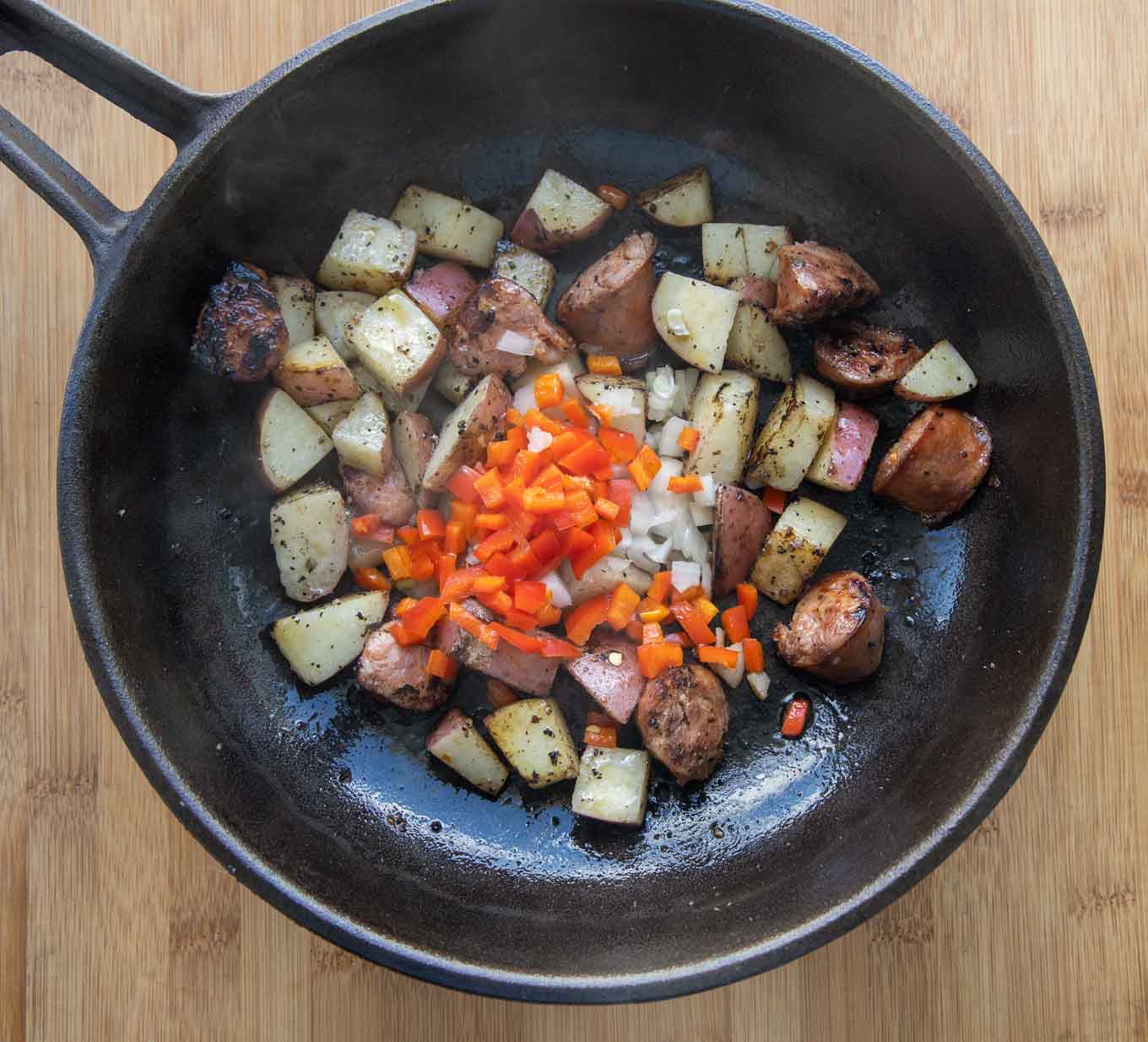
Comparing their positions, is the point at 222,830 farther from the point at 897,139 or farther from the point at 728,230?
the point at 897,139

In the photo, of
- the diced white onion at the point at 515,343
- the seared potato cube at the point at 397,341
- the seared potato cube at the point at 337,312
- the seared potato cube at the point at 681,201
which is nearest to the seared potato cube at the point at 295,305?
the seared potato cube at the point at 337,312

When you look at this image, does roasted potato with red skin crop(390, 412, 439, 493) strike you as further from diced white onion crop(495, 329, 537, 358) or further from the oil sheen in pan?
the oil sheen in pan

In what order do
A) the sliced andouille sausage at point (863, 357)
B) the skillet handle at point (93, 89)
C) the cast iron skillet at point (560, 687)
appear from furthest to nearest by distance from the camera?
the sliced andouille sausage at point (863, 357), the cast iron skillet at point (560, 687), the skillet handle at point (93, 89)

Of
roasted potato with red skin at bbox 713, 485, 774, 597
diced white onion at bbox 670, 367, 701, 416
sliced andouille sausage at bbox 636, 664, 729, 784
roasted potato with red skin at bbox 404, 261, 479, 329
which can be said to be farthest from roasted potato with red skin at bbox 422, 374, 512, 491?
sliced andouille sausage at bbox 636, 664, 729, 784

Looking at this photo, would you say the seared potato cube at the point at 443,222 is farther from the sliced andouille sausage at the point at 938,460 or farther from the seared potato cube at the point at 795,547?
the sliced andouille sausage at the point at 938,460

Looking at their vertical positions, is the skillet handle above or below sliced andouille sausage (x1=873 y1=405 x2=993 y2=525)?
above
